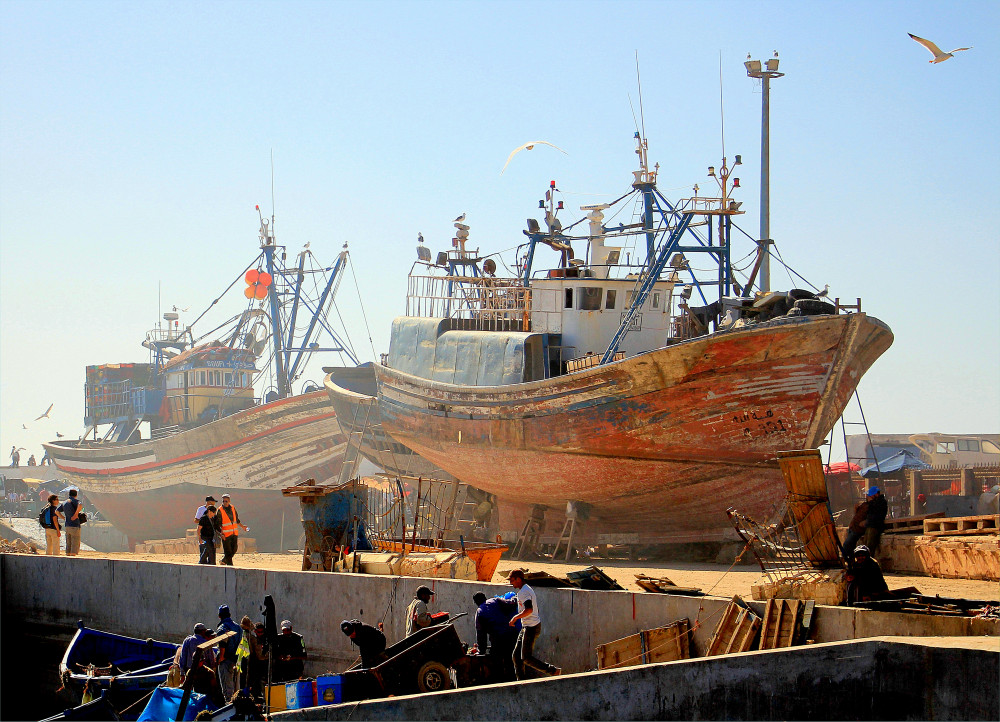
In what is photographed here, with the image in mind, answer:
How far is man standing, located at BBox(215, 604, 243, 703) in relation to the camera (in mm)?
10773

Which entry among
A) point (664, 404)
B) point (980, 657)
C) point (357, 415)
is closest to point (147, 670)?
point (980, 657)

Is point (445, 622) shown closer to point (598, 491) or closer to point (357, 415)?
point (598, 491)

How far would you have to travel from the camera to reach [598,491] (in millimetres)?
21344

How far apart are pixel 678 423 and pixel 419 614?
10504mm

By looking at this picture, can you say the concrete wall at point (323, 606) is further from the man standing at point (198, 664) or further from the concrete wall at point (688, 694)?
the man standing at point (198, 664)

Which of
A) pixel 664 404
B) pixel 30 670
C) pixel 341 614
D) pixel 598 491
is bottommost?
pixel 30 670

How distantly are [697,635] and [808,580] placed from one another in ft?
7.17

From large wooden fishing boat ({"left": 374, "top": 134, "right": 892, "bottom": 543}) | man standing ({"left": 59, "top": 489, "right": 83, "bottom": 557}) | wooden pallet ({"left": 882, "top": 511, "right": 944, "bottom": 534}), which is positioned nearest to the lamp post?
large wooden fishing boat ({"left": 374, "top": 134, "right": 892, "bottom": 543})

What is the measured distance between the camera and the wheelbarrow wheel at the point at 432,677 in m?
9.04

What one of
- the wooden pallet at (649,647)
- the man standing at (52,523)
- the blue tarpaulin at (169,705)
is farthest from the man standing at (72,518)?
the wooden pallet at (649,647)

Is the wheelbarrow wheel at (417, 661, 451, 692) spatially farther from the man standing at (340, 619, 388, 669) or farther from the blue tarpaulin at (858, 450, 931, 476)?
the blue tarpaulin at (858, 450, 931, 476)

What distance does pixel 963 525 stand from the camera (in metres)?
15.4

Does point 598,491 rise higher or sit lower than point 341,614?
higher

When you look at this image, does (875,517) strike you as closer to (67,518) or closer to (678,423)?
(678,423)
